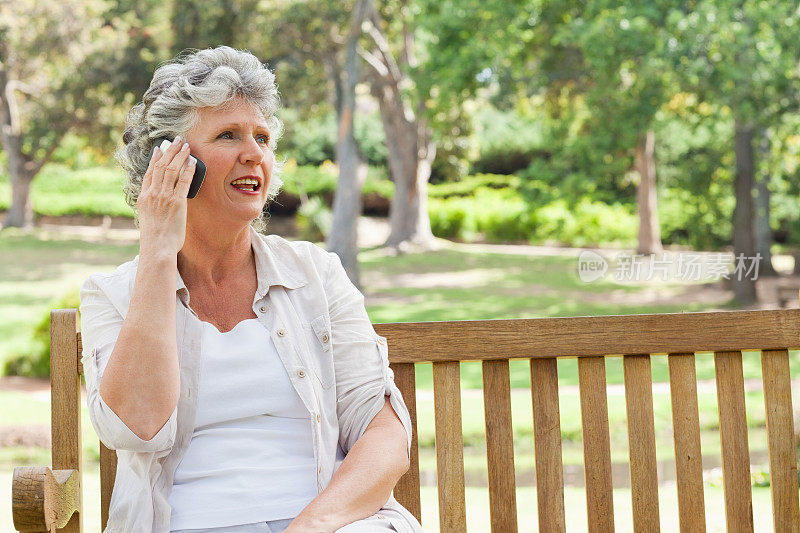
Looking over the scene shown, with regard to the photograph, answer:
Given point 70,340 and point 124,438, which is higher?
point 70,340

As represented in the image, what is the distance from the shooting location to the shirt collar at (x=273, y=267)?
1.91 meters

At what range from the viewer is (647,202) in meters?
18.2

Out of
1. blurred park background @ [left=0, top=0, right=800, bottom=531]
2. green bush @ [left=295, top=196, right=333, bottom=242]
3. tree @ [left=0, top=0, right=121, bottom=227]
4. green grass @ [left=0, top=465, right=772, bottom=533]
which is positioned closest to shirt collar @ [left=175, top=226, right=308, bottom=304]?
green grass @ [left=0, top=465, right=772, bottom=533]

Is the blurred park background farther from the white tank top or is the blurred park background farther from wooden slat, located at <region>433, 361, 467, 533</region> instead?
the white tank top

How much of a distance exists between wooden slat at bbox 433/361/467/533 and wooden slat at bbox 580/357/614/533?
32cm

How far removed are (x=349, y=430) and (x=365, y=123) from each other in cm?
2389

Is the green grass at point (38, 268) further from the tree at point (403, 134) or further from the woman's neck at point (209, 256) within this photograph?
the woman's neck at point (209, 256)

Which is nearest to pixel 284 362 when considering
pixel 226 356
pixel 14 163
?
pixel 226 356

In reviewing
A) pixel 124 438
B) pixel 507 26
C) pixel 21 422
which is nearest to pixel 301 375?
pixel 124 438

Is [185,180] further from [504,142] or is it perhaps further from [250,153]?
[504,142]

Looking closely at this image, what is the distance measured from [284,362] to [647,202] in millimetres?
17374

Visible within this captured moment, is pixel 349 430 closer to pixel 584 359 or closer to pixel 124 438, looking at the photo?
pixel 124 438

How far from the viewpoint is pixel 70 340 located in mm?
2045

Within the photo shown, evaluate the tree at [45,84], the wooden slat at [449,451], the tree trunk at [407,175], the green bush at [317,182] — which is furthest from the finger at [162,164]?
the green bush at [317,182]
